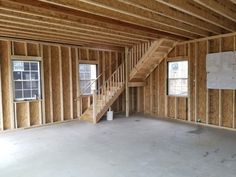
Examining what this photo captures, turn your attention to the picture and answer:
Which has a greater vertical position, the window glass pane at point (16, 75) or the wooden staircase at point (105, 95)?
the window glass pane at point (16, 75)

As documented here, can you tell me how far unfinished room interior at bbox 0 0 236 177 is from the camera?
3766 millimetres

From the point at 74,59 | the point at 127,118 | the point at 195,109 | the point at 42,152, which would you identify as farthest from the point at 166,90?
the point at 42,152

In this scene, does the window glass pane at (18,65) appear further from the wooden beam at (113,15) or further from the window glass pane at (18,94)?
the wooden beam at (113,15)

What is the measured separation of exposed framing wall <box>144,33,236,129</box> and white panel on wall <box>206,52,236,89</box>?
0.62 feet

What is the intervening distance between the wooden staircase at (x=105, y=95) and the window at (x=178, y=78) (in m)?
1.77

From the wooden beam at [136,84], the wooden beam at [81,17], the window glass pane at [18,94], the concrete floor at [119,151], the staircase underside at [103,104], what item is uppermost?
the wooden beam at [81,17]

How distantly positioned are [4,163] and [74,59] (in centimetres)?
454

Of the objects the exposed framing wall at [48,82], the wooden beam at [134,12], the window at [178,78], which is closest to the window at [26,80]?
the exposed framing wall at [48,82]

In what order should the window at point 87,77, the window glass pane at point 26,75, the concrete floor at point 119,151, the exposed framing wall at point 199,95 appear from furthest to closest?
1. the window at point 87,77
2. the window glass pane at point 26,75
3. the exposed framing wall at point 199,95
4. the concrete floor at point 119,151

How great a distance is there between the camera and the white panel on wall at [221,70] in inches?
232

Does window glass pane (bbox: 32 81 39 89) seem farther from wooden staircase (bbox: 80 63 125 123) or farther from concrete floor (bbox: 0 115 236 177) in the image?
wooden staircase (bbox: 80 63 125 123)

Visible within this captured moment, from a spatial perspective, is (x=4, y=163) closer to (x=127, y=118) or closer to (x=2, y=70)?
(x=2, y=70)

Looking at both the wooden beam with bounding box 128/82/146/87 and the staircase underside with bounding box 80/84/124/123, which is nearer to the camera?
the staircase underside with bounding box 80/84/124/123

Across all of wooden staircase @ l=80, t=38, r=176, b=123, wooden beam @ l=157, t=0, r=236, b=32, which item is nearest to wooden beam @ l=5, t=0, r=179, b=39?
wooden staircase @ l=80, t=38, r=176, b=123
